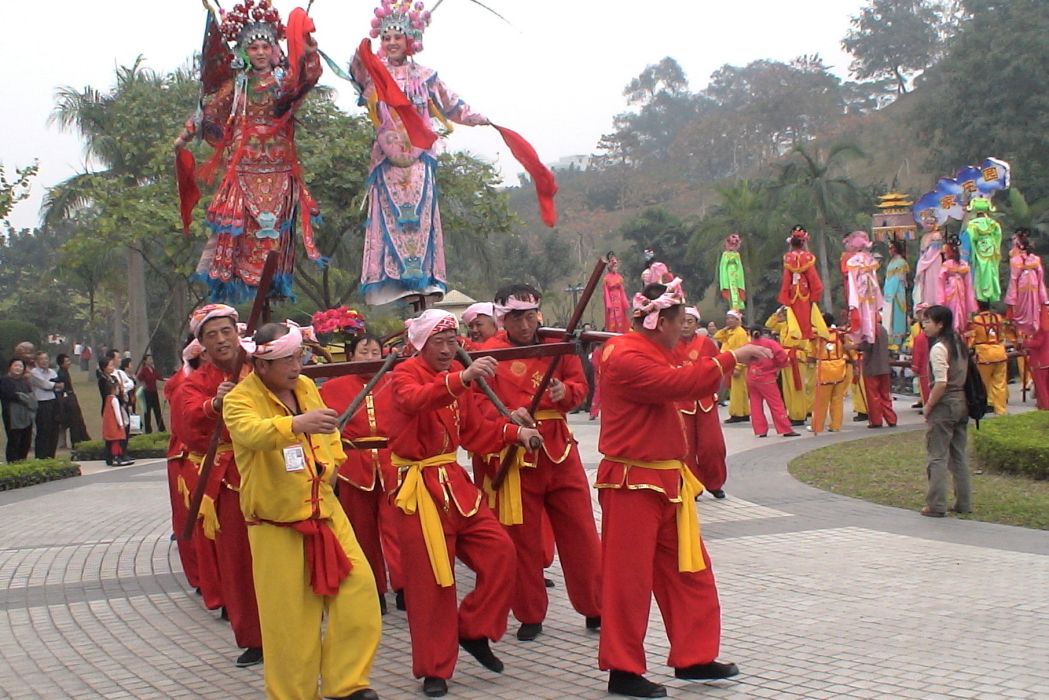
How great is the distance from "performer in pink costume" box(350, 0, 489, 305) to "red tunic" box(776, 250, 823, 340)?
9.20 meters

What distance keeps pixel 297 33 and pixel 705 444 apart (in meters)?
4.78

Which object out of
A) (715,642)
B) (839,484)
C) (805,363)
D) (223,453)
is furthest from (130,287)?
(715,642)

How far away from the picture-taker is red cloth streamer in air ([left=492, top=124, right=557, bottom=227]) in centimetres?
741

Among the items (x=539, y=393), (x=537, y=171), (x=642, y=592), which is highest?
(x=537, y=171)

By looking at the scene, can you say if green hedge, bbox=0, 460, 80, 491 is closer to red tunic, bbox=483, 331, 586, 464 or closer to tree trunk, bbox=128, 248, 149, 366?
red tunic, bbox=483, 331, 586, 464

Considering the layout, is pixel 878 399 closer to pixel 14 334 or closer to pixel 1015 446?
pixel 1015 446

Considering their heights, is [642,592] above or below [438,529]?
below

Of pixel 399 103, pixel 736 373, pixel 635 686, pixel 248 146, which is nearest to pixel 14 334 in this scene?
pixel 736 373

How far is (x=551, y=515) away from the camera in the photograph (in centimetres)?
672

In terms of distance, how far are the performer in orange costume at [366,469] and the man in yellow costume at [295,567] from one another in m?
2.12

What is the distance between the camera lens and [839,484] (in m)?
11.6

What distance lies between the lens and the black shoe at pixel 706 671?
5.44m

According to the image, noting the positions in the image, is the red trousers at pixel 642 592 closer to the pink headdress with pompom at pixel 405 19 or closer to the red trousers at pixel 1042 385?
the pink headdress with pompom at pixel 405 19

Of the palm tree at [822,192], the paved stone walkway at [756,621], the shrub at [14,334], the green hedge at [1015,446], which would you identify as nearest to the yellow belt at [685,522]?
the paved stone walkway at [756,621]
